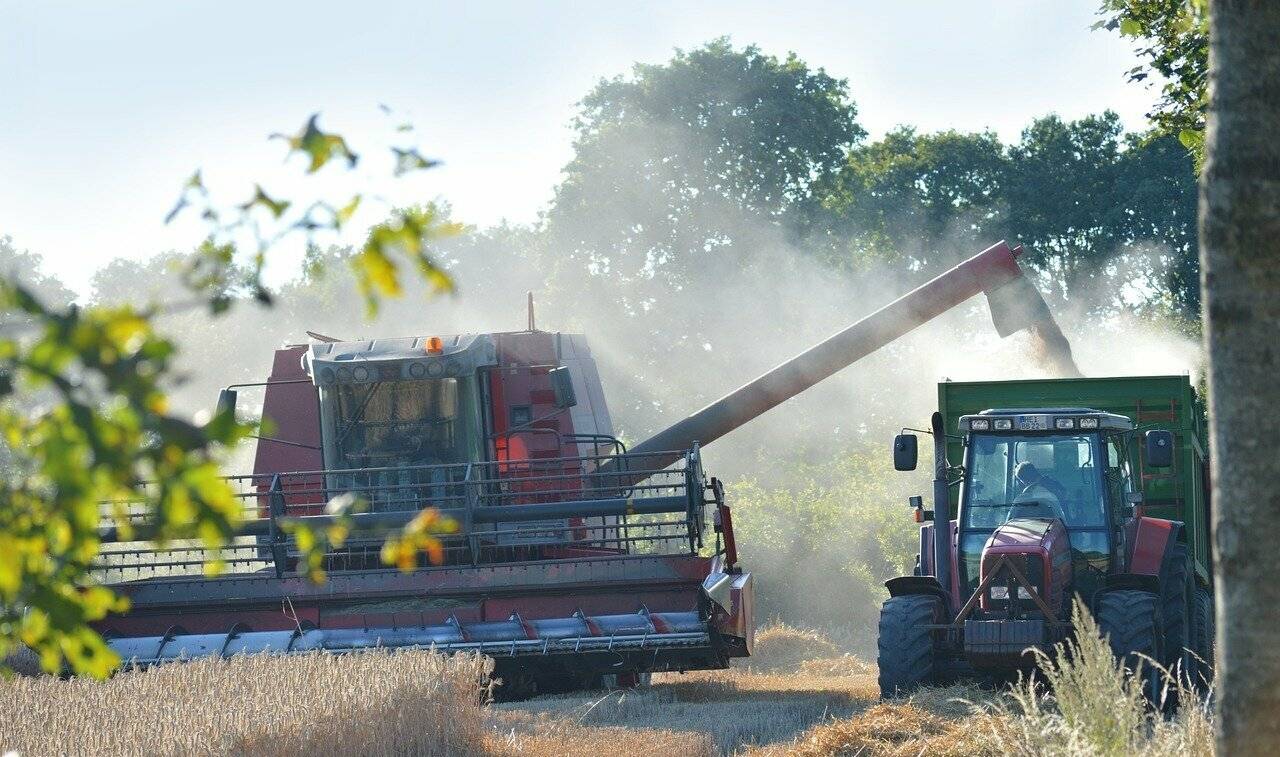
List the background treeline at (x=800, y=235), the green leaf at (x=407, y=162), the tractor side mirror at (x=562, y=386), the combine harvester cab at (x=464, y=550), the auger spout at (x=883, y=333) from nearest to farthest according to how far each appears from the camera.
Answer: the green leaf at (x=407, y=162) → the combine harvester cab at (x=464, y=550) → the tractor side mirror at (x=562, y=386) → the auger spout at (x=883, y=333) → the background treeline at (x=800, y=235)

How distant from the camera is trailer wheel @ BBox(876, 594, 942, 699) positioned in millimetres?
10680

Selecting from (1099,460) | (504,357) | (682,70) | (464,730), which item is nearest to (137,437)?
(464,730)

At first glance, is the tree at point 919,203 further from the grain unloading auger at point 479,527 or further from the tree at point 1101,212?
the grain unloading auger at point 479,527

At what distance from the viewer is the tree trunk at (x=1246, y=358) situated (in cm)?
457

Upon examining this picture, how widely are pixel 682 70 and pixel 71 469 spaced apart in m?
42.4

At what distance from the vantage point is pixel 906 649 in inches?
421

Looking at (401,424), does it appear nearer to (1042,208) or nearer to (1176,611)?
(1176,611)

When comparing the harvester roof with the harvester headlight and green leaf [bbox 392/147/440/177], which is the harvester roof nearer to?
the harvester headlight

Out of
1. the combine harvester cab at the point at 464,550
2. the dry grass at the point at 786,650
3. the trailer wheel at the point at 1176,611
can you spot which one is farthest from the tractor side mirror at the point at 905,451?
the dry grass at the point at 786,650

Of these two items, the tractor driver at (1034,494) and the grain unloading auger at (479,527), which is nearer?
the tractor driver at (1034,494)

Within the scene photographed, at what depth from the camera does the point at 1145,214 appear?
40219 mm

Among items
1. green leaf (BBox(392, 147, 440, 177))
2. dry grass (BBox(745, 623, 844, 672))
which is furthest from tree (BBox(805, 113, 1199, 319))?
green leaf (BBox(392, 147, 440, 177))

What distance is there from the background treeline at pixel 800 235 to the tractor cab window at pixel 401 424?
23249 mm

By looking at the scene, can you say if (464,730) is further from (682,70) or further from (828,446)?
(682,70)
